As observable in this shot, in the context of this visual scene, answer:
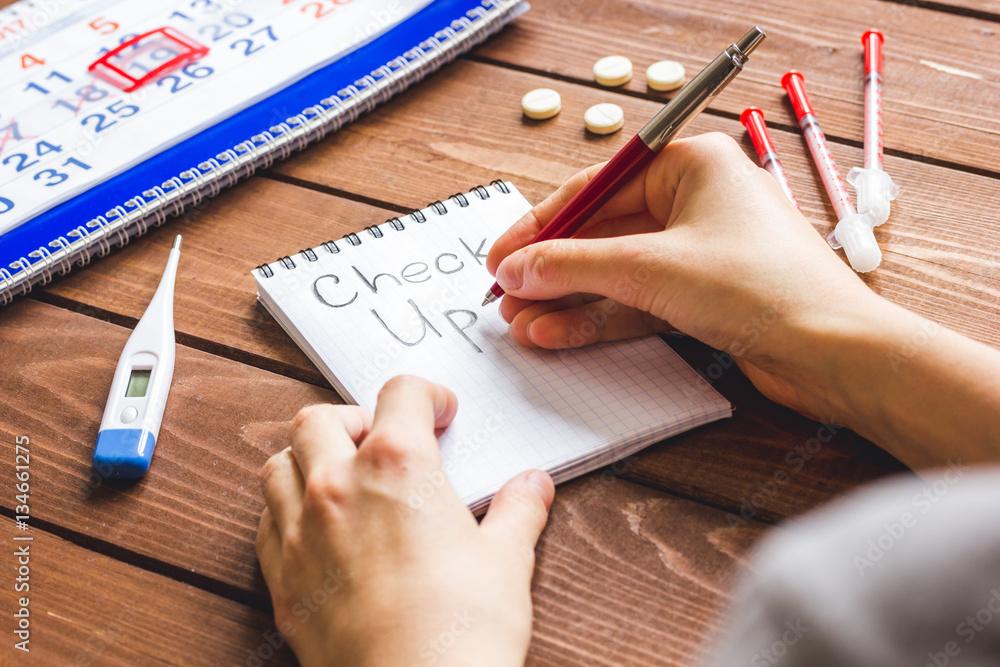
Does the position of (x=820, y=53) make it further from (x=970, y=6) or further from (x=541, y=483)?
(x=541, y=483)

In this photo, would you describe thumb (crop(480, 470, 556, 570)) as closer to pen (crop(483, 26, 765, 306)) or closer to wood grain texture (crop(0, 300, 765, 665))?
wood grain texture (crop(0, 300, 765, 665))

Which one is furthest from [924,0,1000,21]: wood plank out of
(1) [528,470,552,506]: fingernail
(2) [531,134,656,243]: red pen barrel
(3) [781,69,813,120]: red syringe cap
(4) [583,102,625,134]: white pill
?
(1) [528,470,552,506]: fingernail

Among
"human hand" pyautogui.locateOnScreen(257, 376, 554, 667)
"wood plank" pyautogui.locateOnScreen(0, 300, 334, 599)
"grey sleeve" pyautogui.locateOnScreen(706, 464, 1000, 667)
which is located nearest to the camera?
"grey sleeve" pyautogui.locateOnScreen(706, 464, 1000, 667)

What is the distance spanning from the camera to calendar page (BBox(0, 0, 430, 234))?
A: 81 centimetres

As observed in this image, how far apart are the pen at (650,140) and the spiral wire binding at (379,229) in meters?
0.12

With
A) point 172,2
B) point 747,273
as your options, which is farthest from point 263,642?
point 172,2

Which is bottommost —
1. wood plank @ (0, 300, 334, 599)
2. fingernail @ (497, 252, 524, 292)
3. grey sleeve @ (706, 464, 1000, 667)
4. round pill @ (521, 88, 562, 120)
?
wood plank @ (0, 300, 334, 599)

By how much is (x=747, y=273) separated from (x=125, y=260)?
60 cm

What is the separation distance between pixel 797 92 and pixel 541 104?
Result: 0.29 meters

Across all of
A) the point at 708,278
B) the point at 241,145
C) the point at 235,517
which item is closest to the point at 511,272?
the point at 708,278

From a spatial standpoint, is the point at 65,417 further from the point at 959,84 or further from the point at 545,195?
the point at 959,84

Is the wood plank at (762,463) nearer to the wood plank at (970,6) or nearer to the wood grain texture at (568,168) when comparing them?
the wood grain texture at (568,168)

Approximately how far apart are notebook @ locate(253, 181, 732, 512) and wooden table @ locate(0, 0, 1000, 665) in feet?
0.08

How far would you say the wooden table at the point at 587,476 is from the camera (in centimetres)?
52
